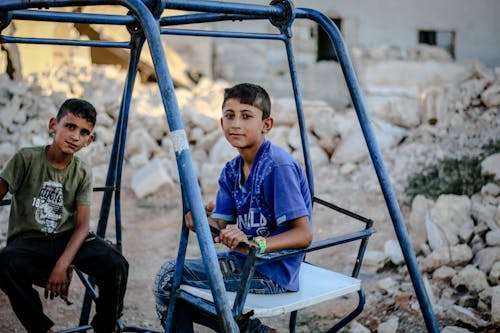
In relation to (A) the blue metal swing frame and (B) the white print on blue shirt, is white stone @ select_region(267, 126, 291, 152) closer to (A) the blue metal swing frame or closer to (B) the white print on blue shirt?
(A) the blue metal swing frame

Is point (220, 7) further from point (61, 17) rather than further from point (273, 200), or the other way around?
point (273, 200)

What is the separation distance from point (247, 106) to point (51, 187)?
2.99 ft

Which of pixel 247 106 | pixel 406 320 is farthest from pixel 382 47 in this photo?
pixel 247 106

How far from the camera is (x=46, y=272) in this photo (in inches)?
80.5

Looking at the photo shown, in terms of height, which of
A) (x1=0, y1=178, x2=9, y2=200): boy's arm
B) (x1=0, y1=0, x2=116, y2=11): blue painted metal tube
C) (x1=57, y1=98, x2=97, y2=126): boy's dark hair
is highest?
(x1=0, y1=0, x2=116, y2=11): blue painted metal tube

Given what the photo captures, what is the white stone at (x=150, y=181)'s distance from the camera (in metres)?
5.89

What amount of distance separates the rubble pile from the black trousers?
→ 2.32 metres

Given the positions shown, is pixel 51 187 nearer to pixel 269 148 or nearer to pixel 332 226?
pixel 269 148

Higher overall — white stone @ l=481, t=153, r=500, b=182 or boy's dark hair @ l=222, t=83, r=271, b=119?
boy's dark hair @ l=222, t=83, r=271, b=119

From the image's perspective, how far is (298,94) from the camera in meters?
2.31

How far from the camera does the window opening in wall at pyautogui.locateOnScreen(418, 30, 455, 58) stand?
1355 cm

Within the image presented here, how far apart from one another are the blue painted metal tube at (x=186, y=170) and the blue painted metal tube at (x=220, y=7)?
0.16 metres

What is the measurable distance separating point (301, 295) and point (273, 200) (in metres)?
0.34

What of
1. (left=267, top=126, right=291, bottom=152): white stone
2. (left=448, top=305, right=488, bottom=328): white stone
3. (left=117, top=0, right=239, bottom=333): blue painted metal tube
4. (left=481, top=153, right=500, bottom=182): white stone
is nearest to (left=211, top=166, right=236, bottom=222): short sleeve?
(left=117, top=0, right=239, bottom=333): blue painted metal tube
